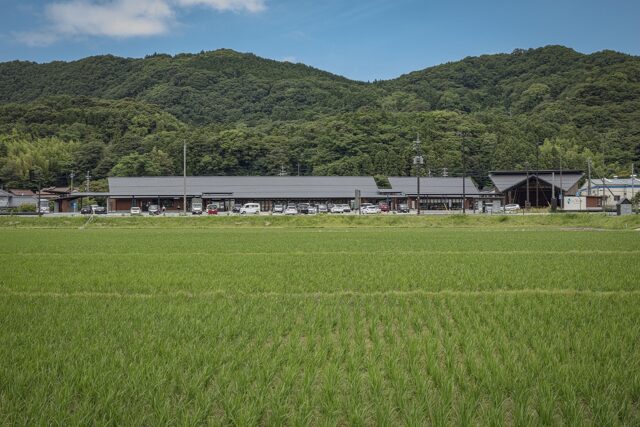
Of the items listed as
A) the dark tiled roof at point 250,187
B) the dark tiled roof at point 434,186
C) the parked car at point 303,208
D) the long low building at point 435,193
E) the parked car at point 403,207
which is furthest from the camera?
the dark tiled roof at point 434,186

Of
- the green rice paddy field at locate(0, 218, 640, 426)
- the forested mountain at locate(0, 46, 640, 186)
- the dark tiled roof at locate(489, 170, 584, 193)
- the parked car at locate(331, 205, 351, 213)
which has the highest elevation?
the forested mountain at locate(0, 46, 640, 186)

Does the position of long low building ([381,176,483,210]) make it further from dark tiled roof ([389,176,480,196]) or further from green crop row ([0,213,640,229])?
green crop row ([0,213,640,229])

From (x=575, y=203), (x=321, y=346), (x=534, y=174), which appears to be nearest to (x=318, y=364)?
(x=321, y=346)

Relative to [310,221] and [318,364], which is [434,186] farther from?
[318,364]

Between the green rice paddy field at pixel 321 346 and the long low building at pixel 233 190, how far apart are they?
50.1 m

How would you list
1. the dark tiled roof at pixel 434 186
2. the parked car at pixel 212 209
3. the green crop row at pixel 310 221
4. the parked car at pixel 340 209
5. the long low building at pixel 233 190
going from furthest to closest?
the dark tiled roof at pixel 434 186, the long low building at pixel 233 190, the parked car at pixel 340 209, the parked car at pixel 212 209, the green crop row at pixel 310 221

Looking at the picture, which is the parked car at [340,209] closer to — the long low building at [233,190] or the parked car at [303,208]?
the parked car at [303,208]

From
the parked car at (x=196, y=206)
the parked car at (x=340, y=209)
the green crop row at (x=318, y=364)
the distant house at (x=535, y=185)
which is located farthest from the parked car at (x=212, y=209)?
the green crop row at (x=318, y=364)

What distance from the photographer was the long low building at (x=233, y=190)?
6106 cm

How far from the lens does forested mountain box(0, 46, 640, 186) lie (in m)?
81.5

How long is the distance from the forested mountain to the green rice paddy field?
6965cm

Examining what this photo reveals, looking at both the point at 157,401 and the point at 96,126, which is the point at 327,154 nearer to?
the point at 96,126

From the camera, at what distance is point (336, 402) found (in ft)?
13.3

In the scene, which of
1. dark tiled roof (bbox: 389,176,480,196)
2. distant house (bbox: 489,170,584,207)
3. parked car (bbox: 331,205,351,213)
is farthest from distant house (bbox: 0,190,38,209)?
distant house (bbox: 489,170,584,207)
